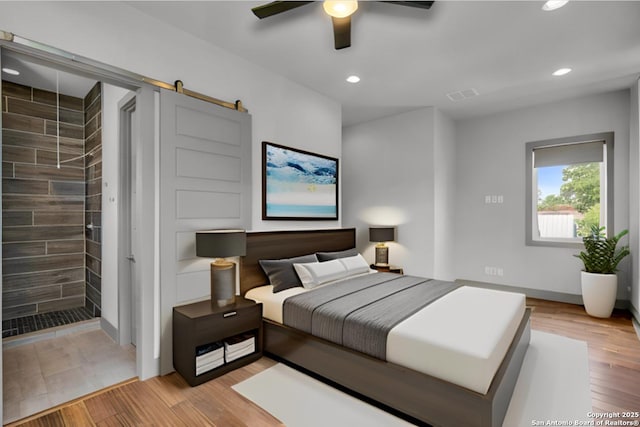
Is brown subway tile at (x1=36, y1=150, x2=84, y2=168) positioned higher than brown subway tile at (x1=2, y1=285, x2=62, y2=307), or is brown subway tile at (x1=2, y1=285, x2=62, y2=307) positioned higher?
brown subway tile at (x1=36, y1=150, x2=84, y2=168)

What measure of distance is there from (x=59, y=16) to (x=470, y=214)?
5.60 meters

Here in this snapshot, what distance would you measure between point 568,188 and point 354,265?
3.59 m

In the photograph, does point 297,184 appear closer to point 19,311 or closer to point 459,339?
point 459,339

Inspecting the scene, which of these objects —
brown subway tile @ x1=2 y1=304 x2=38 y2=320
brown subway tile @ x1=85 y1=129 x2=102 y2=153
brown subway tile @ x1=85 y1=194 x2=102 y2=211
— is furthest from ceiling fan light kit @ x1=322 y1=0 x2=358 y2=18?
brown subway tile @ x1=2 y1=304 x2=38 y2=320

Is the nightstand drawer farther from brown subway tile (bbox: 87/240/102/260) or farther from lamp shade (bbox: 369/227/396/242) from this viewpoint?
lamp shade (bbox: 369/227/396/242)

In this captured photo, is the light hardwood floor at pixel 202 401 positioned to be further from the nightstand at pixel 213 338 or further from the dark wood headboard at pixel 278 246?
the dark wood headboard at pixel 278 246

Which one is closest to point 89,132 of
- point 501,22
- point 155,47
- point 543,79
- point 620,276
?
point 155,47

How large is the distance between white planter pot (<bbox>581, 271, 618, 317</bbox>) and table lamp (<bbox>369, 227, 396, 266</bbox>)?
252 centimetres

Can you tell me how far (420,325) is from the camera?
208 cm

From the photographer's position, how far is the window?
14.0ft

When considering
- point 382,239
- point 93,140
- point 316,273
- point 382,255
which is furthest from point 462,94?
point 93,140

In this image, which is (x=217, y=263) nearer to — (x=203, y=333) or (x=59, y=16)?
(x=203, y=333)

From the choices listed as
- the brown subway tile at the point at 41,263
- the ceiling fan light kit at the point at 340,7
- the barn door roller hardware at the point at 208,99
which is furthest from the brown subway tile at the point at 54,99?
the ceiling fan light kit at the point at 340,7

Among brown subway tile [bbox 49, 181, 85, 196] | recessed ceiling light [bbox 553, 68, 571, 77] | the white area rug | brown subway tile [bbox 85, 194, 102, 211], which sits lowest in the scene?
the white area rug
